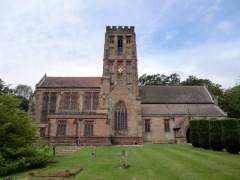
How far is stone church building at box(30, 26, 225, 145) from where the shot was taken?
37.6 meters

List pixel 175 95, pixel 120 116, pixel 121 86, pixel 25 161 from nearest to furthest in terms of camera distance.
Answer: pixel 25 161, pixel 120 116, pixel 121 86, pixel 175 95

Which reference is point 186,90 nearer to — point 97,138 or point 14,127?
point 97,138

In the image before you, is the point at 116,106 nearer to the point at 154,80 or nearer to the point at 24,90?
the point at 154,80

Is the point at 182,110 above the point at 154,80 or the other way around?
the other way around

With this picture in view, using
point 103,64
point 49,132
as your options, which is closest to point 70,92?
point 103,64

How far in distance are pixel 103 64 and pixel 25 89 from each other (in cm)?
6019

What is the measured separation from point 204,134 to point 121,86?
18.0 metres

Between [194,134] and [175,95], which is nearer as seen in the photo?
[194,134]

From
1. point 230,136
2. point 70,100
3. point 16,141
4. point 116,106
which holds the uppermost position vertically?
point 70,100

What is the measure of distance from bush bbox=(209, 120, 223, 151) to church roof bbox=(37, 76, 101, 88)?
91.8 feet

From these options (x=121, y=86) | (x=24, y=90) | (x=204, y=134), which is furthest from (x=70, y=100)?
(x=24, y=90)

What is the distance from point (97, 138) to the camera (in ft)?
121

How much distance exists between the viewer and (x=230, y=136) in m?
22.7

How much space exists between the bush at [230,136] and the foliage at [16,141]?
15391 millimetres
